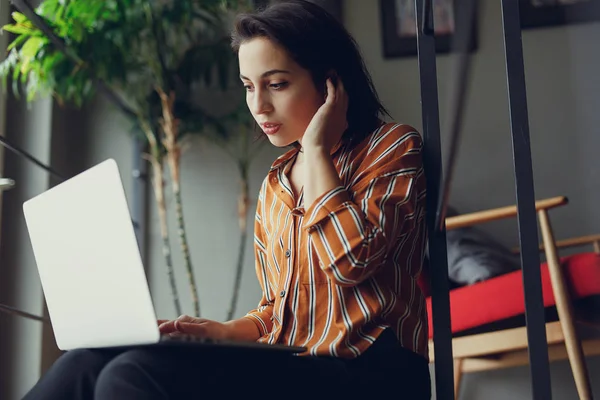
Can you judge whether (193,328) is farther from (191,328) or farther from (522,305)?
(522,305)

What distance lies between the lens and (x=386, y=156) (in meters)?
0.94

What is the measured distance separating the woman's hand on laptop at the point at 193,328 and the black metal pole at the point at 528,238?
0.43 metres

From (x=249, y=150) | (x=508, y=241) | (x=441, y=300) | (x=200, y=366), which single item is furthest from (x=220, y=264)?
(x=200, y=366)

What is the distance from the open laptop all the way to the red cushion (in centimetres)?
111

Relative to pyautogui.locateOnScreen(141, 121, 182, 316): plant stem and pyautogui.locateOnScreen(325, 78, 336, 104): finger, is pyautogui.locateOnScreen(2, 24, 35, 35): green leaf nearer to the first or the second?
pyautogui.locateOnScreen(141, 121, 182, 316): plant stem

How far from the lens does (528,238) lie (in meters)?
0.69

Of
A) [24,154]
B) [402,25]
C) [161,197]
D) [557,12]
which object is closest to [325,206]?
[24,154]

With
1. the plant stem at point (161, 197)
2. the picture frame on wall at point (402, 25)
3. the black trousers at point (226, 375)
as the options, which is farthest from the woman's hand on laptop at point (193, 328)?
the picture frame on wall at point (402, 25)

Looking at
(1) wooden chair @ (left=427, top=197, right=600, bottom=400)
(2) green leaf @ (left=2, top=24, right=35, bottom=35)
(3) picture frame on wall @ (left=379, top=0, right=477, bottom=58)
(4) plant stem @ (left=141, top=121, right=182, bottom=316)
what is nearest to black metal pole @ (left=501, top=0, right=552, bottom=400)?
(1) wooden chair @ (left=427, top=197, right=600, bottom=400)

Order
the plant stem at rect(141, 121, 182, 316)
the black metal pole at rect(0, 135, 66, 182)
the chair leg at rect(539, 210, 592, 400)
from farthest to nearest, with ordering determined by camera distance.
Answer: the plant stem at rect(141, 121, 182, 316) → the chair leg at rect(539, 210, 592, 400) → the black metal pole at rect(0, 135, 66, 182)

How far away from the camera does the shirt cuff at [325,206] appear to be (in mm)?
854

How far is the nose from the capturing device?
102 centimetres

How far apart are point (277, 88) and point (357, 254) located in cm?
32

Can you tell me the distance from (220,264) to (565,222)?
4.02 feet
